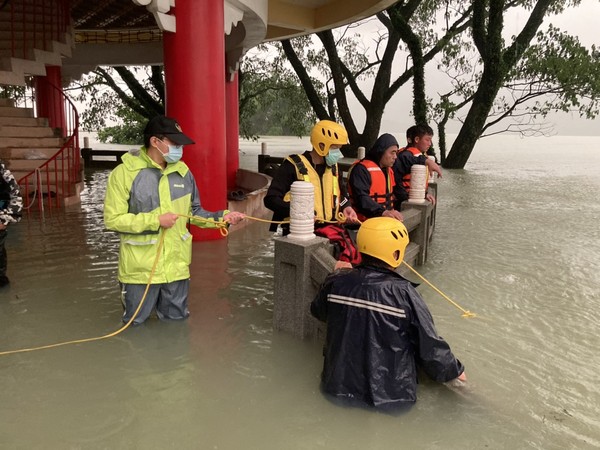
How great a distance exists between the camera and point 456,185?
57.9 ft

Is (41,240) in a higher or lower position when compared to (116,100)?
lower

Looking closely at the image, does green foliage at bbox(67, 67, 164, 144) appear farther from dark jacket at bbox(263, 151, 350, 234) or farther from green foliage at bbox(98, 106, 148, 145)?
dark jacket at bbox(263, 151, 350, 234)

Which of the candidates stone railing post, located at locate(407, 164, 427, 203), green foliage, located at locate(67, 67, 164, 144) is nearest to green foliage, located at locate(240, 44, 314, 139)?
green foliage, located at locate(67, 67, 164, 144)

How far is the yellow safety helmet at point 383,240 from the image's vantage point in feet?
10.7

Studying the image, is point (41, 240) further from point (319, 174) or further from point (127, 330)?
point (319, 174)

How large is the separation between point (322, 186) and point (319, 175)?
11 centimetres

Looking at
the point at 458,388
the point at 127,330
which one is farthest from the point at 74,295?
the point at 458,388

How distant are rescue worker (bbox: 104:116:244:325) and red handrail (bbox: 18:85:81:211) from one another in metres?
6.90

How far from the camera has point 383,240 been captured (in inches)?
128

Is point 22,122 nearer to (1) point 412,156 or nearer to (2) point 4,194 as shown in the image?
(2) point 4,194

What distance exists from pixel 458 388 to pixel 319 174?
227cm

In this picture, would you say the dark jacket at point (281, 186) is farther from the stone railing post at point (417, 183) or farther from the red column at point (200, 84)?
the red column at point (200, 84)

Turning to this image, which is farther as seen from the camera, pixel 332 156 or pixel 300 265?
pixel 332 156

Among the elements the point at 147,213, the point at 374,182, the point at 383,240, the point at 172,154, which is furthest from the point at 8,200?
the point at 383,240
